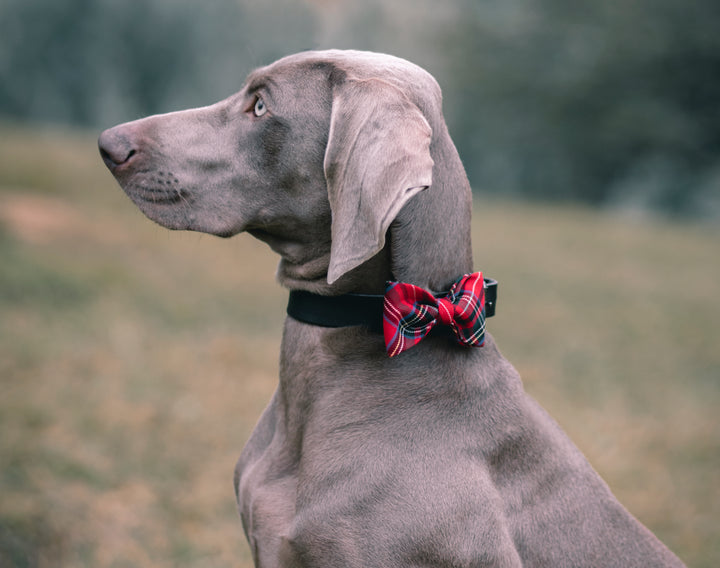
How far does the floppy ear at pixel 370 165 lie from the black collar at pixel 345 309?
0.91 feet

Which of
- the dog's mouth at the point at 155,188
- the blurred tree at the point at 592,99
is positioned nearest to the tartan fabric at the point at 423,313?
the dog's mouth at the point at 155,188

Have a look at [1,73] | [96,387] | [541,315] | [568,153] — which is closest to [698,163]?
[568,153]

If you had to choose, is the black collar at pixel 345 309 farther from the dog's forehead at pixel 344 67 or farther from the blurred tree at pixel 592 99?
the blurred tree at pixel 592 99

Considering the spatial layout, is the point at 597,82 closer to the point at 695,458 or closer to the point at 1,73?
the point at 1,73

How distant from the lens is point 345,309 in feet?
6.98

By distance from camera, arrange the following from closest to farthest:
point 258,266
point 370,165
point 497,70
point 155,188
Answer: point 370,165 < point 155,188 < point 258,266 < point 497,70

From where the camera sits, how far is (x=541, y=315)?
889cm

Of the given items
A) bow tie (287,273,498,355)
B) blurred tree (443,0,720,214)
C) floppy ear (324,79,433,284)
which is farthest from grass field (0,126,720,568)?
blurred tree (443,0,720,214)

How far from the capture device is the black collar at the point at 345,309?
2.10m

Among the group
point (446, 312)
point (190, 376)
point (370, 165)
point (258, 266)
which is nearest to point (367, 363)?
point (446, 312)

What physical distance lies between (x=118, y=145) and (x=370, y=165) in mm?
830

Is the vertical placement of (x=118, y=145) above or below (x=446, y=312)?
above

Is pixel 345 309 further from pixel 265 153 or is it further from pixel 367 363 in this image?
pixel 265 153

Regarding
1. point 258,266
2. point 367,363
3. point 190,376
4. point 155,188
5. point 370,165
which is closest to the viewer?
point 370,165
